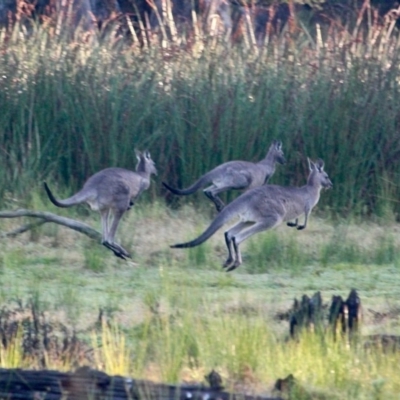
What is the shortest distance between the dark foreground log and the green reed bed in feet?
19.2

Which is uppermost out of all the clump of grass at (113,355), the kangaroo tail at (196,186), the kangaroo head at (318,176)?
the kangaroo head at (318,176)

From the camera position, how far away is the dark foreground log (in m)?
4.82

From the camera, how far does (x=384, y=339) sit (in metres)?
5.97

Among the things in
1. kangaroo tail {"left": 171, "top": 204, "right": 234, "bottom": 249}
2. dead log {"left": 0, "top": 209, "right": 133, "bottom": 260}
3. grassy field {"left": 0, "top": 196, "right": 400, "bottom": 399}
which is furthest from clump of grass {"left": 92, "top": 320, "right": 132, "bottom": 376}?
dead log {"left": 0, "top": 209, "right": 133, "bottom": 260}

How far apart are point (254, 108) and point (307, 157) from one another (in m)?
0.72

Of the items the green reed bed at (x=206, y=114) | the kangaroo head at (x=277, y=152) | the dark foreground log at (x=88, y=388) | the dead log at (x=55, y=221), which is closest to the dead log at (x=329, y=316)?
the dark foreground log at (x=88, y=388)

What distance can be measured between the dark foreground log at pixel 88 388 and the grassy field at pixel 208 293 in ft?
1.14

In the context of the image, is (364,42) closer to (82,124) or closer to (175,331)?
(82,124)

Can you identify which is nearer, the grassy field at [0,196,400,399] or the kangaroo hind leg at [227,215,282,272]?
the grassy field at [0,196,400,399]

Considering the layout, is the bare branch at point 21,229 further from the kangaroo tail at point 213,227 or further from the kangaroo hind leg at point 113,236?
the kangaroo tail at point 213,227

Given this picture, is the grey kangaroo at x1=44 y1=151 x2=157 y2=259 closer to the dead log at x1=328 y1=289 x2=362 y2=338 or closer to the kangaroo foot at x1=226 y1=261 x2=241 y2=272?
the kangaroo foot at x1=226 y1=261 x2=241 y2=272

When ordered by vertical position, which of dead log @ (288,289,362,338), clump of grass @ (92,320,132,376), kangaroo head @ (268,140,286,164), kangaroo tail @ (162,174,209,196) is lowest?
A: clump of grass @ (92,320,132,376)

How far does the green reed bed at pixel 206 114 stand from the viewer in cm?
1085

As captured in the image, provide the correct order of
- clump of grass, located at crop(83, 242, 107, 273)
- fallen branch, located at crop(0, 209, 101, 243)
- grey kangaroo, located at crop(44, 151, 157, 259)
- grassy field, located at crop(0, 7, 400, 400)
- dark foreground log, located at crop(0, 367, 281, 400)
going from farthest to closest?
grassy field, located at crop(0, 7, 400, 400) < fallen branch, located at crop(0, 209, 101, 243) < grey kangaroo, located at crop(44, 151, 157, 259) < clump of grass, located at crop(83, 242, 107, 273) < dark foreground log, located at crop(0, 367, 281, 400)
